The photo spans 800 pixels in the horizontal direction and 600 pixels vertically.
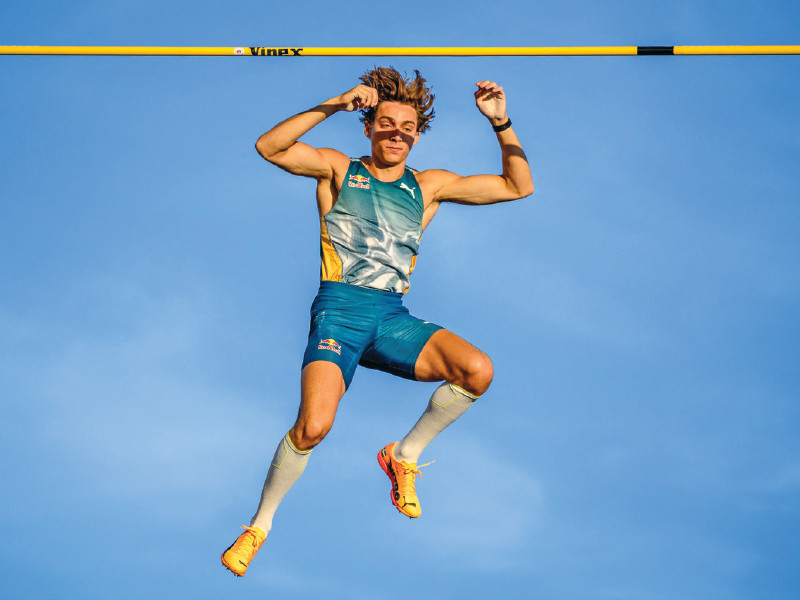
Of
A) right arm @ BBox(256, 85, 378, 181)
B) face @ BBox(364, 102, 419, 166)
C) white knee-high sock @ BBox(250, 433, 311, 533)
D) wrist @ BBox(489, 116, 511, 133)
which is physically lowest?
white knee-high sock @ BBox(250, 433, 311, 533)

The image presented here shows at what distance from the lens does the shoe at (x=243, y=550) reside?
930cm

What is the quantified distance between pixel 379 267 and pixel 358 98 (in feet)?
5.11

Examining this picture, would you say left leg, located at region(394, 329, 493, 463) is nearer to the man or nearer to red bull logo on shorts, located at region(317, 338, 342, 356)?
the man

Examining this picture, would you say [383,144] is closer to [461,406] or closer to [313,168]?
[313,168]

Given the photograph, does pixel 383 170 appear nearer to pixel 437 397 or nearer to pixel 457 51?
pixel 457 51

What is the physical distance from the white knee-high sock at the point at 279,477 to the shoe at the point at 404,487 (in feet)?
3.79

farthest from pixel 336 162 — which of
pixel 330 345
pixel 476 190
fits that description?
pixel 330 345

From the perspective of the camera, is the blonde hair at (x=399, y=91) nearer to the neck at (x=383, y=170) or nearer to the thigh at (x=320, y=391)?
the neck at (x=383, y=170)

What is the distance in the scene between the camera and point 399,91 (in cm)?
1032

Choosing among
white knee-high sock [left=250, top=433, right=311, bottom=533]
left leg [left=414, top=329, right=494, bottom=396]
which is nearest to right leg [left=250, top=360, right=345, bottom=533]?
white knee-high sock [left=250, top=433, right=311, bottom=533]

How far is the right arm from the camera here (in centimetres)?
935

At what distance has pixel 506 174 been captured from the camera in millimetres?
10438

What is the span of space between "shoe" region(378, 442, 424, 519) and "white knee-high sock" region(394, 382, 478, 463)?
73 millimetres

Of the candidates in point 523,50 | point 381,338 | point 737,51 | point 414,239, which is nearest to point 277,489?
point 381,338
